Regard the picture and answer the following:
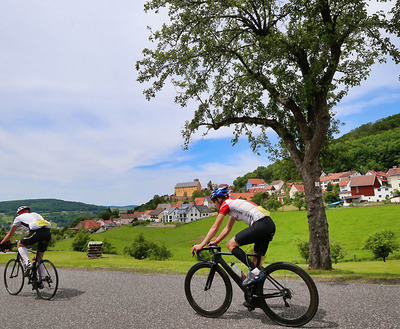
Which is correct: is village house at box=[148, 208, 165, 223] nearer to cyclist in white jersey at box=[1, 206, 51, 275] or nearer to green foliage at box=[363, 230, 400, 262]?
green foliage at box=[363, 230, 400, 262]

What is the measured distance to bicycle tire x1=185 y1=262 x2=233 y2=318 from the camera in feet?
17.6

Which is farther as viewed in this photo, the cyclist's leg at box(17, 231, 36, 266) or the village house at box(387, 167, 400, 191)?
the village house at box(387, 167, 400, 191)

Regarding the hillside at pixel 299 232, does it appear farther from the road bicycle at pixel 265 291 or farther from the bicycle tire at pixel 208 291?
the bicycle tire at pixel 208 291

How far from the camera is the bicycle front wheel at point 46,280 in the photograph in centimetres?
726

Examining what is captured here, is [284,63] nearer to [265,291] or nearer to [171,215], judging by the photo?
[265,291]

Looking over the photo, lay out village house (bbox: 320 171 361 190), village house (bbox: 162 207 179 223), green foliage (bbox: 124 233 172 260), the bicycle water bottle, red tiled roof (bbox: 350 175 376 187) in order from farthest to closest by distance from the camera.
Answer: village house (bbox: 320 171 361 190) → village house (bbox: 162 207 179 223) → red tiled roof (bbox: 350 175 376 187) → green foliage (bbox: 124 233 172 260) → the bicycle water bottle

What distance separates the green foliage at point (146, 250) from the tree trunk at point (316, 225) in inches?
1423

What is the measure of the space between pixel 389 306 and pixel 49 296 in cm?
764

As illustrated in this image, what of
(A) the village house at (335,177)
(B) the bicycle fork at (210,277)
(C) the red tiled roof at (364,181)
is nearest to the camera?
(B) the bicycle fork at (210,277)

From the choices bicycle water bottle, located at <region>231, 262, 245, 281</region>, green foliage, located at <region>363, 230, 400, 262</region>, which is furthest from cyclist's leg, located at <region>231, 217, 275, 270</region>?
green foliage, located at <region>363, 230, 400, 262</region>

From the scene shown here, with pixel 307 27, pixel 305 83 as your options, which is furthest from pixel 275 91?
pixel 307 27

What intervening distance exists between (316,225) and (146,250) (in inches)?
1595

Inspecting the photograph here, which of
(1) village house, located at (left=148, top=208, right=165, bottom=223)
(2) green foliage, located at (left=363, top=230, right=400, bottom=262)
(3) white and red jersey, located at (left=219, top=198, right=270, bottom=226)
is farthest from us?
(1) village house, located at (left=148, top=208, right=165, bottom=223)

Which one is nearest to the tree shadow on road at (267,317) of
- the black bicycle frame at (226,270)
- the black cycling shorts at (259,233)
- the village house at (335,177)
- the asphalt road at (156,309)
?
the asphalt road at (156,309)
